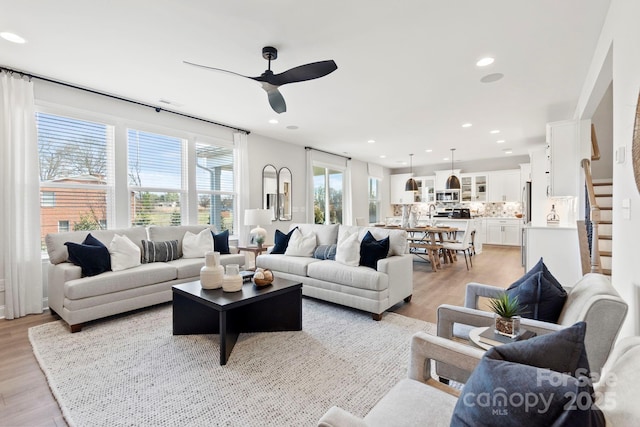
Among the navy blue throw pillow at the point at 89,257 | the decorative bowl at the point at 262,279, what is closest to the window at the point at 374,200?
the decorative bowl at the point at 262,279

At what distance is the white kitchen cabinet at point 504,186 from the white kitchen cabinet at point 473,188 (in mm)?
171

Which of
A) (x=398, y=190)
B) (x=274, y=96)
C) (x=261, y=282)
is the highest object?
(x=274, y=96)

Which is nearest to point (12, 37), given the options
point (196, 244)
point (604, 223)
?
point (196, 244)

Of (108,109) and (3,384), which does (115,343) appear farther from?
(108,109)

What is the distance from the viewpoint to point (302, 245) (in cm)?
434

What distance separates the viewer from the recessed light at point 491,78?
3.46m

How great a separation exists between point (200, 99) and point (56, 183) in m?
2.04

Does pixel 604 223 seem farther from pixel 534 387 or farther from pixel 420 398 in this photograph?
pixel 534 387

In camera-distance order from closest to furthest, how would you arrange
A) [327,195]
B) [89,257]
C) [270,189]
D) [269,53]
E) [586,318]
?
1. [586,318]
2. [269,53]
3. [89,257]
4. [270,189]
5. [327,195]

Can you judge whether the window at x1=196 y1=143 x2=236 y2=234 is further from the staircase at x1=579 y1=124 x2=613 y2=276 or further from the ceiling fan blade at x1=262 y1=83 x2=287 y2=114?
the staircase at x1=579 y1=124 x2=613 y2=276

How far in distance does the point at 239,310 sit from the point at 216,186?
10.0 ft

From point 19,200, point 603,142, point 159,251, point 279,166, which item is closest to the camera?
point 19,200

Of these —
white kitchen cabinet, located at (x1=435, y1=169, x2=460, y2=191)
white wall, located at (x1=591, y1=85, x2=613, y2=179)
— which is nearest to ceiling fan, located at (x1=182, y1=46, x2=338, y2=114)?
white wall, located at (x1=591, y1=85, x2=613, y2=179)

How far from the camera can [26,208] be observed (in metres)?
3.38
